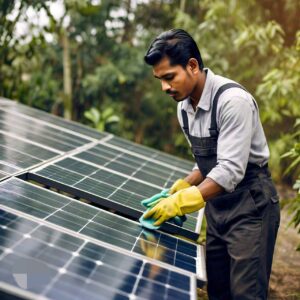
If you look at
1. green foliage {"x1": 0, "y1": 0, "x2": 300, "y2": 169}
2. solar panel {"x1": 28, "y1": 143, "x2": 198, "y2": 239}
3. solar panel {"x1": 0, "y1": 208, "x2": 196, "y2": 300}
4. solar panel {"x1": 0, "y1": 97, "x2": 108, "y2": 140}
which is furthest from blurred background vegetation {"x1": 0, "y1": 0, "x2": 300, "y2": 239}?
solar panel {"x1": 0, "y1": 208, "x2": 196, "y2": 300}

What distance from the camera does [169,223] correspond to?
2.92 m

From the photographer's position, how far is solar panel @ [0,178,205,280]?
2395mm

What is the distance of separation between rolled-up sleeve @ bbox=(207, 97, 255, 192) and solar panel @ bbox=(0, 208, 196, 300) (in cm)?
66

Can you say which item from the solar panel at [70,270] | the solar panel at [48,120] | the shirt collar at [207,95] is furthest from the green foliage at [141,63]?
the solar panel at [70,270]

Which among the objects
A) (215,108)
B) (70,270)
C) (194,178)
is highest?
(215,108)

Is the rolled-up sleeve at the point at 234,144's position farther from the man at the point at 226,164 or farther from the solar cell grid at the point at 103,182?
the solar cell grid at the point at 103,182

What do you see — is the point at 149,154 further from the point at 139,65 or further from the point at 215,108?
the point at 139,65

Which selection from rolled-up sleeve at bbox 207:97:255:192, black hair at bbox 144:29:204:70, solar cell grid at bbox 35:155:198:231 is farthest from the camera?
solar cell grid at bbox 35:155:198:231

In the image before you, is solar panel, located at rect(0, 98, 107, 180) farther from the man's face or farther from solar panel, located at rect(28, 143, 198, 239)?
the man's face

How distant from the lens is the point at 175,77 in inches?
105

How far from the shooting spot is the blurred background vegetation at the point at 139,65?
984 cm

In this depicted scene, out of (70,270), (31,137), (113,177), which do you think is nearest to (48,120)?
(31,137)

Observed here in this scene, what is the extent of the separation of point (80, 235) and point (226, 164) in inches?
38.4

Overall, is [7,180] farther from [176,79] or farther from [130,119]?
[130,119]
